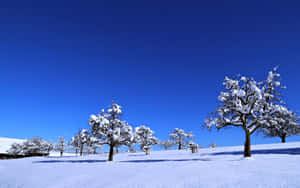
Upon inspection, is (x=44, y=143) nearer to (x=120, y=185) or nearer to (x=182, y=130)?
(x=182, y=130)

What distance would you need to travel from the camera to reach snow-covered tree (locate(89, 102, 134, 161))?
77.8 feet

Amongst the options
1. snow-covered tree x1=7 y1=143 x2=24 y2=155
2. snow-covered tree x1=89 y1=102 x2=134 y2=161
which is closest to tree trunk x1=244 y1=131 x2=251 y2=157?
snow-covered tree x1=89 y1=102 x2=134 y2=161

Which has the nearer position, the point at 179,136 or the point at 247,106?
the point at 247,106

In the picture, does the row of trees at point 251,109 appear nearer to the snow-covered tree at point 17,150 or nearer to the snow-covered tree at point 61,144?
the snow-covered tree at point 61,144

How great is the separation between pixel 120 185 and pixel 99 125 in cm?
1597

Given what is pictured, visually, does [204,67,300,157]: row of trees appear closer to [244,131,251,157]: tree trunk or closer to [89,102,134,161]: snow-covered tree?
[244,131,251,157]: tree trunk

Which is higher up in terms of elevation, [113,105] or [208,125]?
[113,105]

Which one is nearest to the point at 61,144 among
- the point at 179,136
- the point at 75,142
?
the point at 75,142

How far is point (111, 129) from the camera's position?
24688mm

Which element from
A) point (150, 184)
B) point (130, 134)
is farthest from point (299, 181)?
point (130, 134)

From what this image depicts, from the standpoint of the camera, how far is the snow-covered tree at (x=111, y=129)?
23703 millimetres

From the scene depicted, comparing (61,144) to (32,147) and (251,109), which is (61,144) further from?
(251,109)

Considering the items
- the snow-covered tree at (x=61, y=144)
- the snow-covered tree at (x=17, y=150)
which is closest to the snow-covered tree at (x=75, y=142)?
the snow-covered tree at (x=61, y=144)

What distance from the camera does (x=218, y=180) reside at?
805 cm
